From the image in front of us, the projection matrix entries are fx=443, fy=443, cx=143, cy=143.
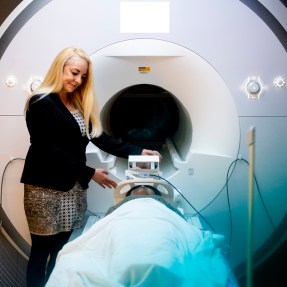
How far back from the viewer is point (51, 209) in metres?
1.70

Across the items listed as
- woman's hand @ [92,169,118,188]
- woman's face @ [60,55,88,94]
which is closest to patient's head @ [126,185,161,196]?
woman's hand @ [92,169,118,188]

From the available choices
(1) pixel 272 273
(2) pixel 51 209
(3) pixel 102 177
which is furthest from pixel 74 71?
(1) pixel 272 273

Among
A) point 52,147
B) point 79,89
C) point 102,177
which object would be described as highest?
point 79,89

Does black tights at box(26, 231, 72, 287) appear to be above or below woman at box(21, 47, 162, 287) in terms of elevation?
below

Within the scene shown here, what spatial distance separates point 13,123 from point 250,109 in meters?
1.03

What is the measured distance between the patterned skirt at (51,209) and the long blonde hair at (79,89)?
0.87ft

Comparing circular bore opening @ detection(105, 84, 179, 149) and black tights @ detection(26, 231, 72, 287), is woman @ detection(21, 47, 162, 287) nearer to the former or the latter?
black tights @ detection(26, 231, 72, 287)

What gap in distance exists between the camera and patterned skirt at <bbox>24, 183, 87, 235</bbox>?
1687 mm

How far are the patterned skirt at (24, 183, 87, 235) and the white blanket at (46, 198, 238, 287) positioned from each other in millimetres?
356

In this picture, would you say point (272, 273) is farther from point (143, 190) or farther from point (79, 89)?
point (79, 89)

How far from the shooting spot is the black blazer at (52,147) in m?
1.63

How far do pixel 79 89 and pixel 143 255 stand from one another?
0.89 metres

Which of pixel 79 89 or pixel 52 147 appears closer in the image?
pixel 52 147

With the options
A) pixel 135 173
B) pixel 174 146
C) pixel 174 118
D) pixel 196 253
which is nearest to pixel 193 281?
pixel 196 253
